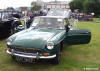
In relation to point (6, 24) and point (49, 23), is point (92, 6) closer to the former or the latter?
point (6, 24)

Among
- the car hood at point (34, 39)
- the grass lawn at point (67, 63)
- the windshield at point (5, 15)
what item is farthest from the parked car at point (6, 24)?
the car hood at point (34, 39)

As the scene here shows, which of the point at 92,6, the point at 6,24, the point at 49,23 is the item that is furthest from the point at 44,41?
the point at 92,6

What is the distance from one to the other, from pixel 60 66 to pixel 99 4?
43.4 m

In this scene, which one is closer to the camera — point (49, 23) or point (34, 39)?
point (34, 39)

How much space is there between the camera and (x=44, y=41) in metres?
4.62

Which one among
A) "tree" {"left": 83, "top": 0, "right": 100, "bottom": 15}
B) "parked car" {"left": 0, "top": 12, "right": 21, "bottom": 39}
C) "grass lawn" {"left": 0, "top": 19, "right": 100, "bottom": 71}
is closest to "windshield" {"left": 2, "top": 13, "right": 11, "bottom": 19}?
"parked car" {"left": 0, "top": 12, "right": 21, "bottom": 39}

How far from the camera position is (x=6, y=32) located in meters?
8.48

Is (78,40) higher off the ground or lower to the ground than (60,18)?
lower

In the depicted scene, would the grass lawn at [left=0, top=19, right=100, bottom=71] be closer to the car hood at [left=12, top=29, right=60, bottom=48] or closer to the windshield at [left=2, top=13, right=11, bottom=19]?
the car hood at [left=12, top=29, right=60, bottom=48]

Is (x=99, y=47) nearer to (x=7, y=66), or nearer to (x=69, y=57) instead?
(x=69, y=57)

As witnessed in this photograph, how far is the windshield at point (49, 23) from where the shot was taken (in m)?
5.95

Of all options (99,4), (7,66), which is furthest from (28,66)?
(99,4)

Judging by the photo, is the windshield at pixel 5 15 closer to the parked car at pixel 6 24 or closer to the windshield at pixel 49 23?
the parked car at pixel 6 24

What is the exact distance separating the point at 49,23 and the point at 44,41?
5.02 feet
